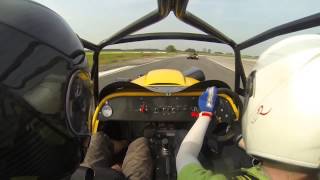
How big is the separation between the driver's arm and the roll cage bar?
626 mm

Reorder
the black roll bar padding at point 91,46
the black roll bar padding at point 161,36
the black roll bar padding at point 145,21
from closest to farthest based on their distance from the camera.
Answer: the black roll bar padding at point 145,21 < the black roll bar padding at point 91,46 < the black roll bar padding at point 161,36

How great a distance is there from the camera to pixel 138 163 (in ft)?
9.15

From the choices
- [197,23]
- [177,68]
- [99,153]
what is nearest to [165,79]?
[197,23]

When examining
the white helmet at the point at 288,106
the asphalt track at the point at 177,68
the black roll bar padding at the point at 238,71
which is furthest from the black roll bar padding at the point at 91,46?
the asphalt track at the point at 177,68

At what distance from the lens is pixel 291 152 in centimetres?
178

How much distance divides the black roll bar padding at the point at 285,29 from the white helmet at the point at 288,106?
667 millimetres

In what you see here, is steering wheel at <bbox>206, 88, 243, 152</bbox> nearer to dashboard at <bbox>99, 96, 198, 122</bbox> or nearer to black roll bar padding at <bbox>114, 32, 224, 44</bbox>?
dashboard at <bbox>99, 96, 198, 122</bbox>

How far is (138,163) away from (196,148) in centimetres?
54

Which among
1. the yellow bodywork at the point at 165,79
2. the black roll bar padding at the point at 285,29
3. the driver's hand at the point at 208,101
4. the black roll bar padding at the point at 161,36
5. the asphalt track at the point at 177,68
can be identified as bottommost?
the driver's hand at the point at 208,101

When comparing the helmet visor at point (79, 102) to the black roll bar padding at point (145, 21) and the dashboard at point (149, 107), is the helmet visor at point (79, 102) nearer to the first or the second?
the black roll bar padding at point (145, 21)

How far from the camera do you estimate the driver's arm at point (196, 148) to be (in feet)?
7.06

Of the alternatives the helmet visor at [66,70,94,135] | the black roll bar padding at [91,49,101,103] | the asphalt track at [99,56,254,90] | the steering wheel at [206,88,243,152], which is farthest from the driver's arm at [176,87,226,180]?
the asphalt track at [99,56,254,90]

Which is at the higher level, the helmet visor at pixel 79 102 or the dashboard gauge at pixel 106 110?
the helmet visor at pixel 79 102

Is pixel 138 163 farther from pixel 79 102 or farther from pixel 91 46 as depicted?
pixel 91 46
